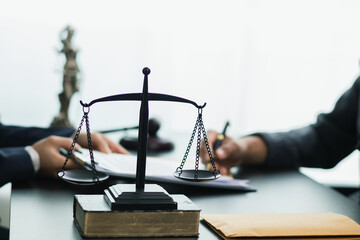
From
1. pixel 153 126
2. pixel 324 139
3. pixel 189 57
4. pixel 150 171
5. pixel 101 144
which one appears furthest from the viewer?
pixel 189 57

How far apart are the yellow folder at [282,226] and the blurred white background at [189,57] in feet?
7.87

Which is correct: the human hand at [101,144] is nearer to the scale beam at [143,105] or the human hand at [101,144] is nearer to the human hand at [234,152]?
the human hand at [234,152]

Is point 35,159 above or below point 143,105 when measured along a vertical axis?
below

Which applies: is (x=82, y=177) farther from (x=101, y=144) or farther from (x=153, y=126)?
(x=153, y=126)

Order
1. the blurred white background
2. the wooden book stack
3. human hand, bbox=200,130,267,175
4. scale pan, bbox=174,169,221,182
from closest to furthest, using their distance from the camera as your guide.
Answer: the wooden book stack < scale pan, bbox=174,169,221,182 < human hand, bbox=200,130,267,175 < the blurred white background

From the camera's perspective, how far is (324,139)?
184 cm

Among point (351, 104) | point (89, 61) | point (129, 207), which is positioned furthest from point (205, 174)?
point (89, 61)

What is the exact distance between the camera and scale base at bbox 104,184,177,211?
2.30 feet

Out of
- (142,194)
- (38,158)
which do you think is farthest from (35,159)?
(142,194)

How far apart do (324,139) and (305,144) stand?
130 millimetres

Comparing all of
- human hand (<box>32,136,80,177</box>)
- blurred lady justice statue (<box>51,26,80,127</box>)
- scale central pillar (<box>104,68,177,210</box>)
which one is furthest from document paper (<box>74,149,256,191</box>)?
Result: blurred lady justice statue (<box>51,26,80,127</box>)

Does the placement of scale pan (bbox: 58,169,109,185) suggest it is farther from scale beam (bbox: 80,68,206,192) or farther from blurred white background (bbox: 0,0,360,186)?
blurred white background (bbox: 0,0,360,186)

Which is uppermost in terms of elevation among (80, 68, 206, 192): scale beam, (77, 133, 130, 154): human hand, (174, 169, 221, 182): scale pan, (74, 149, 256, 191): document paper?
(80, 68, 206, 192): scale beam

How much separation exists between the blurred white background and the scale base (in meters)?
2.46
